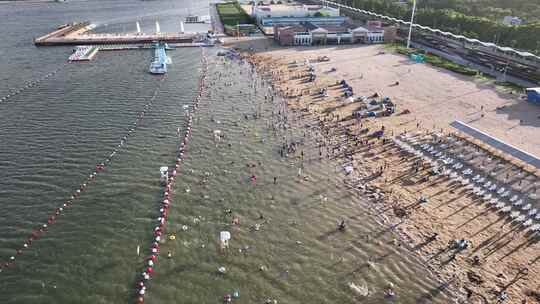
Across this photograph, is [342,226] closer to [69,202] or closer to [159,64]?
[69,202]

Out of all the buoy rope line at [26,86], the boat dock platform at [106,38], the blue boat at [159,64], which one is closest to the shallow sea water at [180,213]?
the buoy rope line at [26,86]

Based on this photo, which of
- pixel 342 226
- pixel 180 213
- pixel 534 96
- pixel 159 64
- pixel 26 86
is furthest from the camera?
pixel 159 64

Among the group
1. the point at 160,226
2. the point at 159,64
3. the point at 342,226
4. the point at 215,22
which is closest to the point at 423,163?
the point at 342,226

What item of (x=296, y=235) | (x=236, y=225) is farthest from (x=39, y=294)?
(x=296, y=235)

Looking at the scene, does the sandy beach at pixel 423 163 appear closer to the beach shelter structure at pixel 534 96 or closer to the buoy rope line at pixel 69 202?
the beach shelter structure at pixel 534 96

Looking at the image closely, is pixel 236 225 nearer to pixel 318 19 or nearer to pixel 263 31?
pixel 263 31

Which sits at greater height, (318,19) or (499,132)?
(318,19)

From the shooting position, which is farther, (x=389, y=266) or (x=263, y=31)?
(x=263, y=31)
